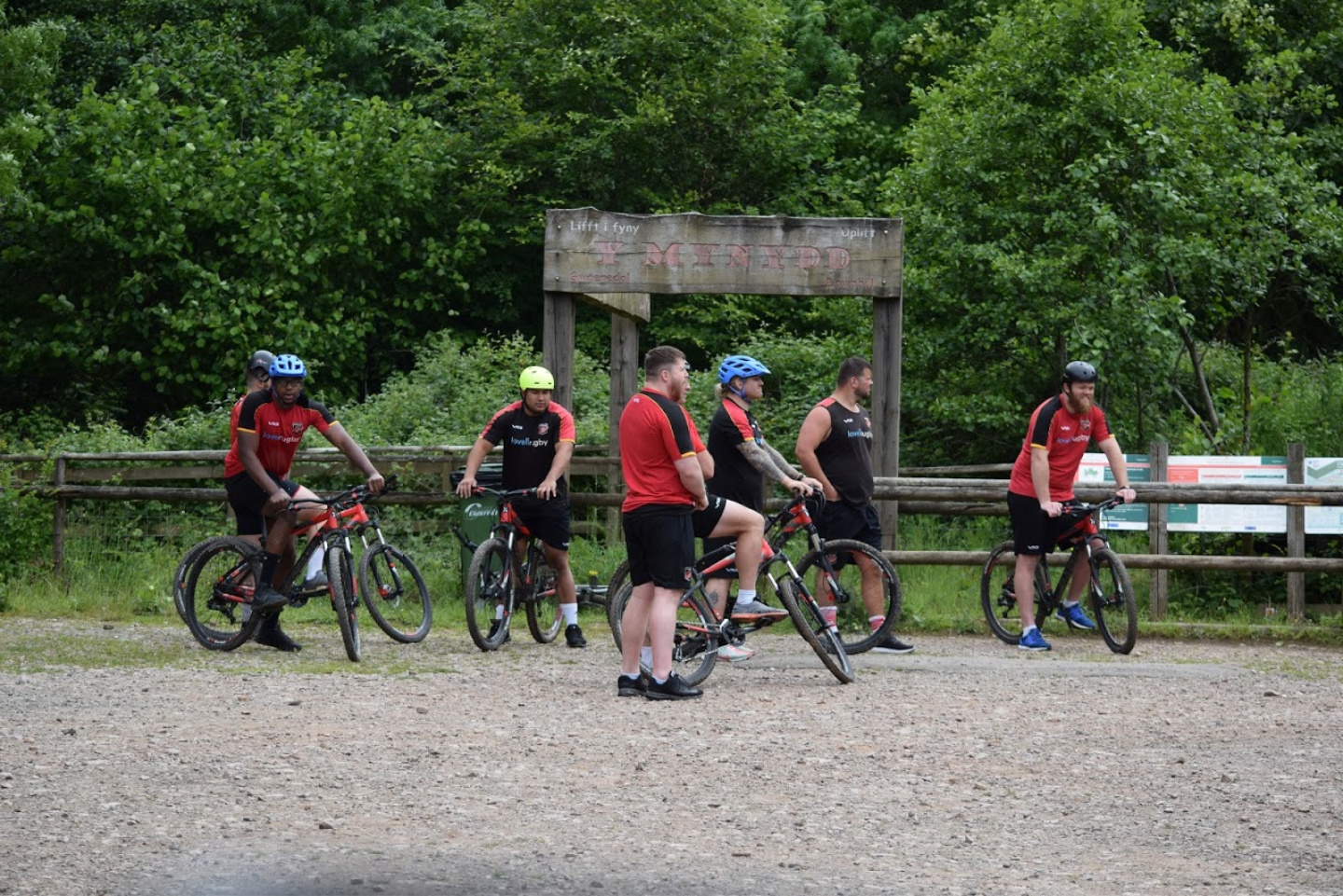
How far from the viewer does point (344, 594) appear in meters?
10.6

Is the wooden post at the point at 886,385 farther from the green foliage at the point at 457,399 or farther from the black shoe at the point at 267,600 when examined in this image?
the black shoe at the point at 267,600

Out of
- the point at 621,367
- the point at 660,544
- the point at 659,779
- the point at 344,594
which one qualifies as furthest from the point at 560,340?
the point at 659,779

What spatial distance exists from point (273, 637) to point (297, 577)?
413 millimetres

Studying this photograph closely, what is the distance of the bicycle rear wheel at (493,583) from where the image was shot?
11219 mm

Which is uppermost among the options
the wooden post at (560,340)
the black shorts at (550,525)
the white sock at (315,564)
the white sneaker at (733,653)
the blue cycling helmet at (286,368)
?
the wooden post at (560,340)

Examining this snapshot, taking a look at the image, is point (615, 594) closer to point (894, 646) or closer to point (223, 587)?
point (894, 646)

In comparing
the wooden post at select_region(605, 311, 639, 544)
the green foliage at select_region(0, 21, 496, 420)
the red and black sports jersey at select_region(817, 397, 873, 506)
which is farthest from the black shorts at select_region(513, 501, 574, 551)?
the green foliage at select_region(0, 21, 496, 420)

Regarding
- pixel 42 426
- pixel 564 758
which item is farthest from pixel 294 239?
pixel 564 758

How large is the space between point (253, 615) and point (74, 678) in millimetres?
1355

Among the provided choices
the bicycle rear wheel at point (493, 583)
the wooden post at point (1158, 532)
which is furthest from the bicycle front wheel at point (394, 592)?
the wooden post at point (1158, 532)

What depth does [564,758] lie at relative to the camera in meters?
7.50

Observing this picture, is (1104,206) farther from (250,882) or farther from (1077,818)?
(250,882)

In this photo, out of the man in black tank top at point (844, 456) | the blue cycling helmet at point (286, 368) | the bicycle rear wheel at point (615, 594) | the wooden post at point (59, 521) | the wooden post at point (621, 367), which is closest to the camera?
the bicycle rear wheel at point (615, 594)

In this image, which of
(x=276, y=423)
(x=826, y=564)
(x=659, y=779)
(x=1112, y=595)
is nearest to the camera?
(x=659, y=779)
